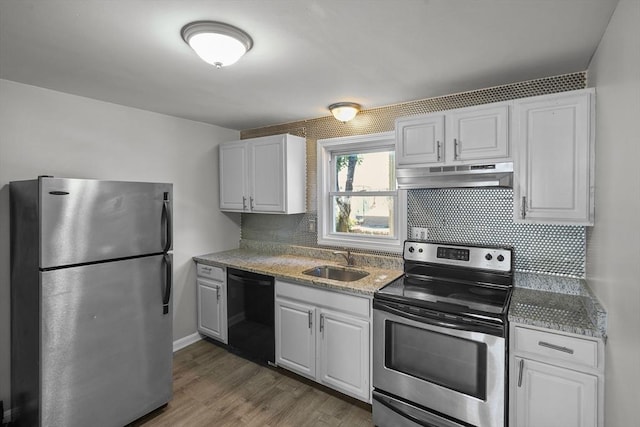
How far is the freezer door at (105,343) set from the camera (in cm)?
184

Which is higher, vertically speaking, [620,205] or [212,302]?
[620,205]

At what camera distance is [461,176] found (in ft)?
6.96

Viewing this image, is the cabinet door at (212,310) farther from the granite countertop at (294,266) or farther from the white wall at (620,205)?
the white wall at (620,205)

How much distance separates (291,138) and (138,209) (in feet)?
5.12

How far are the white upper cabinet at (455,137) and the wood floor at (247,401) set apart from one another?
6.25ft

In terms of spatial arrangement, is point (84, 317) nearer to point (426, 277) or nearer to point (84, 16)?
point (84, 16)

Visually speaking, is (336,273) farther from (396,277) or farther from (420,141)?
(420,141)

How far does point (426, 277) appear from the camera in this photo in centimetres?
249

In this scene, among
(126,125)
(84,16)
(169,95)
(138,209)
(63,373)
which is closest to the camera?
(84,16)

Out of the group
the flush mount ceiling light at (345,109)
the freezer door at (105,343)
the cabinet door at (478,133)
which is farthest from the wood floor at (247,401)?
the flush mount ceiling light at (345,109)

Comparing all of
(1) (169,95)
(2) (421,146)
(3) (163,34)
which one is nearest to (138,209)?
(1) (169,95)

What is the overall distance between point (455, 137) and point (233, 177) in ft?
7.69

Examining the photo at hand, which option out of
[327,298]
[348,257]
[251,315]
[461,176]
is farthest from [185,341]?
[461,176]

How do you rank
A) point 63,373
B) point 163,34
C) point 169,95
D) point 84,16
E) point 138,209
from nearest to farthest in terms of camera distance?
point 84,16, point 163,34, point 63,373, point 138,209, point 169,95
